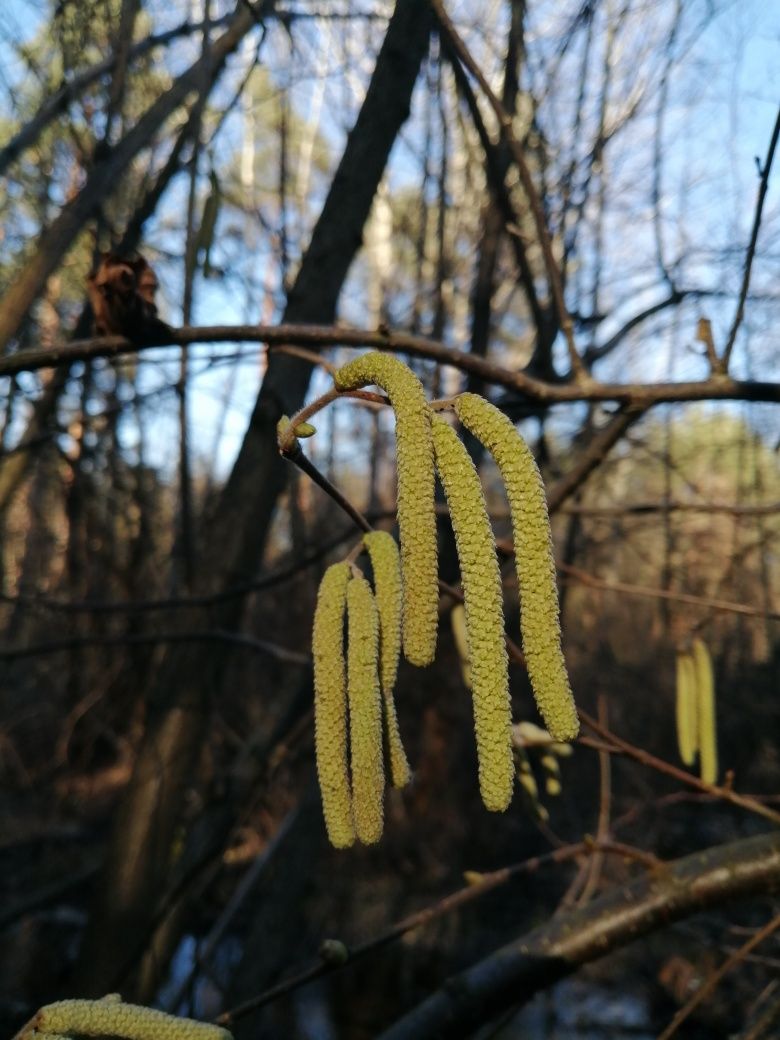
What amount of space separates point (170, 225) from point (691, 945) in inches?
223

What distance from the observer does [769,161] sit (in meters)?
1.44

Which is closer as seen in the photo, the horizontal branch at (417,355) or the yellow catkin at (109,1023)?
the yellow catkin at (109,1023)

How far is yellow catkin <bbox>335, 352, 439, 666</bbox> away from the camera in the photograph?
78 cm

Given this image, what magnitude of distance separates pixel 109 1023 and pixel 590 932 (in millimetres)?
1035

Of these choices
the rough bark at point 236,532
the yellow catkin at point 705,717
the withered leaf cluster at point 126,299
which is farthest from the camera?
the rough bark at point 236,532

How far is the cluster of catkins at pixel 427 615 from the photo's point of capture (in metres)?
0.73

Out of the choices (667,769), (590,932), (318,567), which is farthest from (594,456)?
(318,567)

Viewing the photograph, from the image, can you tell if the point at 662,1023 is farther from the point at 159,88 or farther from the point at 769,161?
the point at 159,88

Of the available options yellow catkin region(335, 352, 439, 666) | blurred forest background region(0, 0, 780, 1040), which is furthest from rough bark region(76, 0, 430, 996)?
yellow catkin region(335, 352, 439, 666)

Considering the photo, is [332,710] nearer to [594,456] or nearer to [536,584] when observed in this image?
[536,584]

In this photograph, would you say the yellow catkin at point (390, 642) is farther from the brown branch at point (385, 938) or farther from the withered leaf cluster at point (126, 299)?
the withered leaf cluster at point (126, 299)

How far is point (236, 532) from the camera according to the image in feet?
9.00

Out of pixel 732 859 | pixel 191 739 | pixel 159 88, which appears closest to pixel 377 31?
pixel 159 88

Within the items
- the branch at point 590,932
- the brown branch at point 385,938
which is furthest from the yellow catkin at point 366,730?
the branch at point 590,932
